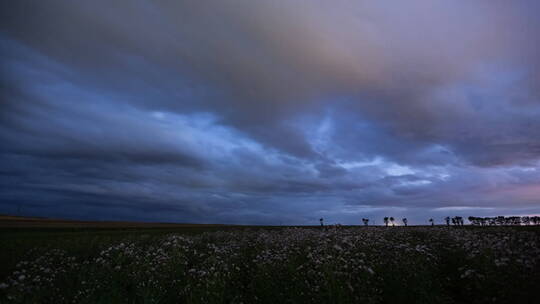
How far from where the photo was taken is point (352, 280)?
8914 millimetres

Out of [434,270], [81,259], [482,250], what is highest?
[482,250]

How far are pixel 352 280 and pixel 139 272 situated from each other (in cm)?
767

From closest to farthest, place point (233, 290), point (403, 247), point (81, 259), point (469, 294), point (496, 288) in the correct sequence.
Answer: point (496, 288) → point (469, 294) → point (233, 290) → point (403, 247) → point (81, 259)

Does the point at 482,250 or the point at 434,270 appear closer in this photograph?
the point at 482,250

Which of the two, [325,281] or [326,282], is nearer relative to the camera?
[326,282]

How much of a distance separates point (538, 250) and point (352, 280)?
6279 mm

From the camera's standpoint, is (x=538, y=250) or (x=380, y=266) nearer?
(x=538, y=250)

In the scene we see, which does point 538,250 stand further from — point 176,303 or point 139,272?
point 139,272

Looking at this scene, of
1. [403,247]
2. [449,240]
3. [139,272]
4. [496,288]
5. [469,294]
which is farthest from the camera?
Result: [449,240]

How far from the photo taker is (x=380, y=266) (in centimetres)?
1064

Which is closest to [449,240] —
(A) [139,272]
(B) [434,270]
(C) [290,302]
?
(B) [434,270]

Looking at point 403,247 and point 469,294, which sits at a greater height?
point 403,247

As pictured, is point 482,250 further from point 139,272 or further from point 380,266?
point 139,272

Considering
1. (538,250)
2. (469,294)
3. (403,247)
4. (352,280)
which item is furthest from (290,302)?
(538,250)
